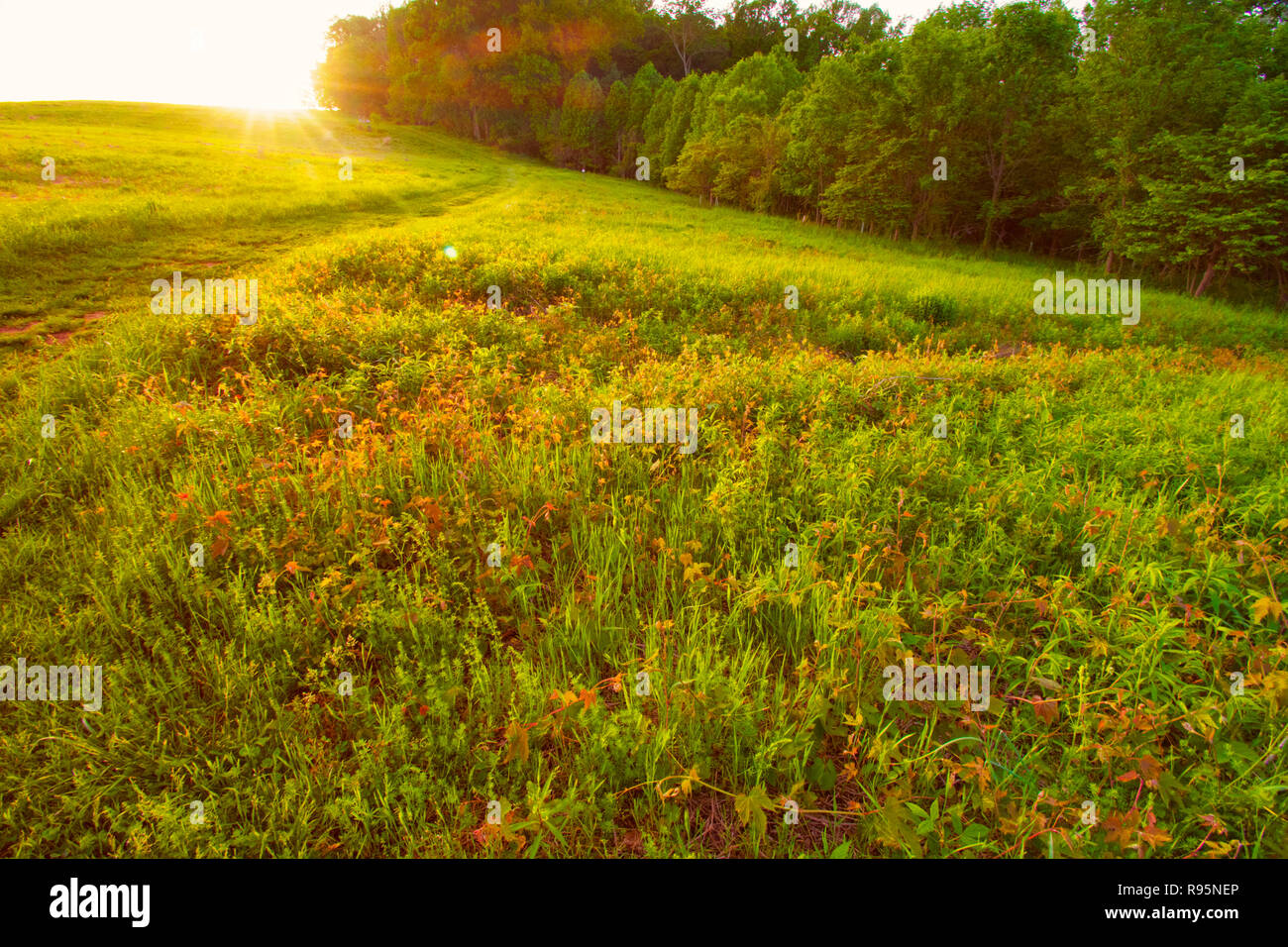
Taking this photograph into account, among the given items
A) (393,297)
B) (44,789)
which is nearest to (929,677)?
(44,789)

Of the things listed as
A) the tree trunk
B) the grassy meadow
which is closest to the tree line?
the tree trunk

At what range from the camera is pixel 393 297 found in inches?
377

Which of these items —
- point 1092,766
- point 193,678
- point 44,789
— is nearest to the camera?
point 44,789

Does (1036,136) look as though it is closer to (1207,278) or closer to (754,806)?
(1207,278)

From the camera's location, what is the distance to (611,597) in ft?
12.6

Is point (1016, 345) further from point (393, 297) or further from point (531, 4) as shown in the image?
point (531, 4)

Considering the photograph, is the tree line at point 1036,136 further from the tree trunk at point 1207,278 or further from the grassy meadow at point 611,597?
the grassy meadow at point 611,597

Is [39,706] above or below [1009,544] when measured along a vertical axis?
below

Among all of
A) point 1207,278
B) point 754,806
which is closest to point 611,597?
point 754,806

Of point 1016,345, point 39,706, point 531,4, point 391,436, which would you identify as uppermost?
point 531,4

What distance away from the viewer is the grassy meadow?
8.51 feet

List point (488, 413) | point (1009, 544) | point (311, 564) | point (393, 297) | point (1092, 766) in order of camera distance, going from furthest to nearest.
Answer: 1. point (393, 297)
2. point (488, 413)
3. point (1009, 544)
4. point (311, 564)
5. point (1092, 766)

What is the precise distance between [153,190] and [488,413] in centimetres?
1958

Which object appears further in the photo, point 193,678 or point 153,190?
point 153,190
